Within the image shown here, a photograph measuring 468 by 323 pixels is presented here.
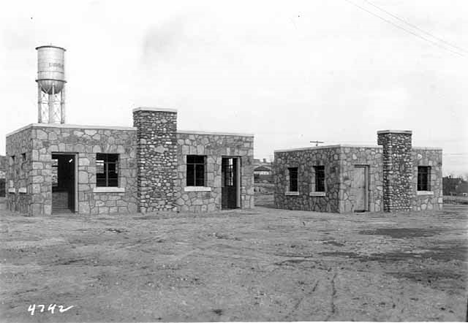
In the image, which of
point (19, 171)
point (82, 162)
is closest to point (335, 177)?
point (82, 162)

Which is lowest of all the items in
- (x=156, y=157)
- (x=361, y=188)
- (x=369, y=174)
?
(x=361, y=188)

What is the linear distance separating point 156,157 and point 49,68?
25.2 ft

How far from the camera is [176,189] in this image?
20.7 meters

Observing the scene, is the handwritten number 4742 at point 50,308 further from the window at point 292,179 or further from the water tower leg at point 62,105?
the window at point 292,179

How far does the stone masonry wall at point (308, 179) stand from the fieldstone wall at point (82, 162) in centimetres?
823

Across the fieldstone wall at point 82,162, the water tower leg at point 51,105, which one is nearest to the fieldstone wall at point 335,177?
the fieldstone wall at point 82,162

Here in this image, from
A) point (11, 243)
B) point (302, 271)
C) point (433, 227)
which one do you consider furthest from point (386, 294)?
point (433, 227)

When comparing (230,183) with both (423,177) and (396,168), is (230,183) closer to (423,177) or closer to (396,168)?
(396,168)

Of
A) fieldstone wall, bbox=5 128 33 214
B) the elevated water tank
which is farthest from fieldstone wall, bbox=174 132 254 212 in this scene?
the elevated water tank

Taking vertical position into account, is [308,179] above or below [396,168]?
below

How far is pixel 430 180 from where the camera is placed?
979 inches

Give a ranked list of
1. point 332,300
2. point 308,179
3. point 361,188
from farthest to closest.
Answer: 1. point 308,179
2. point 361,188
3. point 332,300

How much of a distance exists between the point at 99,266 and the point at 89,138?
10.7 metres

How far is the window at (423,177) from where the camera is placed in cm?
2492
